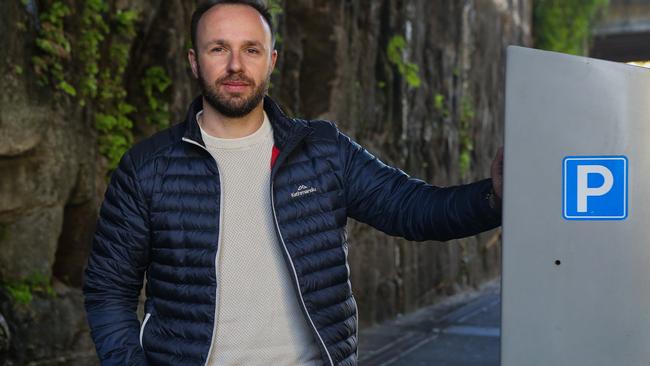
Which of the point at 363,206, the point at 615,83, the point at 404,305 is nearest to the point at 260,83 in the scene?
the point at 363,206

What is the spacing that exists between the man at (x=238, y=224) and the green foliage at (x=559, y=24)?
17679 millimetres

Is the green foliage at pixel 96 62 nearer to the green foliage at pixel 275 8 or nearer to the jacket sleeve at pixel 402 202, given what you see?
the green foliage at pixel 275 8

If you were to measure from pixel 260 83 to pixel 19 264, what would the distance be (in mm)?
3167

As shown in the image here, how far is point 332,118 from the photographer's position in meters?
9.20

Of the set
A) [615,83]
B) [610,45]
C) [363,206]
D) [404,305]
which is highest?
[610,45]

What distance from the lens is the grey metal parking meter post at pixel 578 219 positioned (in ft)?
6.91

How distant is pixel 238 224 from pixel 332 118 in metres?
6.69

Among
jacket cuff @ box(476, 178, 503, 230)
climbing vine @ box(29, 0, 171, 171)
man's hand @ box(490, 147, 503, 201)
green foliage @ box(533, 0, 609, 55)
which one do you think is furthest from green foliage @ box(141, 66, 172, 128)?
green foliage @ box(533, 0, 609, 55)

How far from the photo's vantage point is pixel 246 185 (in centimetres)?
258

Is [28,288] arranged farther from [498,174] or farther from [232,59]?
[498,174]

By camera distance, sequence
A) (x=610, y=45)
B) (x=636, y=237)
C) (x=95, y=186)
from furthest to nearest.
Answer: (x=610, y=45) → (x=95, y=186) → (x=636, y=237)

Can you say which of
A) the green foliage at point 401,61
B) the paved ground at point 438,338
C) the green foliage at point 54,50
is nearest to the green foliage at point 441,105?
the green foliage at point 401,61

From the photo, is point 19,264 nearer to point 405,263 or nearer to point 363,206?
point 363,206

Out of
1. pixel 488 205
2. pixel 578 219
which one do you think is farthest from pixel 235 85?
pixel 578 219
